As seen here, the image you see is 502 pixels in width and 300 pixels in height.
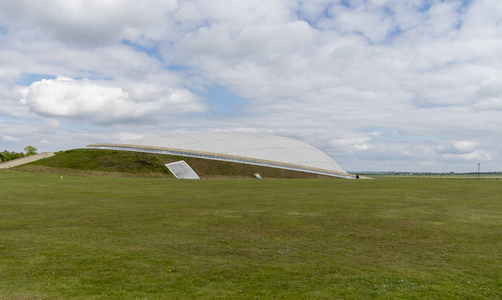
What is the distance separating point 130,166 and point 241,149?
1038 inches

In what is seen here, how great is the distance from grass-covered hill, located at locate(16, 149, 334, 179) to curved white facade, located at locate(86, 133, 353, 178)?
233 centimetres

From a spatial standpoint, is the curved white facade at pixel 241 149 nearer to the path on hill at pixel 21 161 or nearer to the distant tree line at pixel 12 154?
the path on hill at pixel 21 161

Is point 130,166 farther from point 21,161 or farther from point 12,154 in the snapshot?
point 12,154

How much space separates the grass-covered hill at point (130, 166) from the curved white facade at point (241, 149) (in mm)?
2330

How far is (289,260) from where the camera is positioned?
9492mm

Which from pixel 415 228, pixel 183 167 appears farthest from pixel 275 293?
pixel 183 167

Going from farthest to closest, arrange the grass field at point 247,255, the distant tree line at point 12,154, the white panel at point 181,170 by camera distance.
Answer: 1. the distant tree line at point 12,154
2. the white panel at point 181,170
3. the grass field at point 247,255

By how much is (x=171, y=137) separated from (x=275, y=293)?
288 feet

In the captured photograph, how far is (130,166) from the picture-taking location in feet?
234

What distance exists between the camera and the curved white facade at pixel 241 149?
81.3 m

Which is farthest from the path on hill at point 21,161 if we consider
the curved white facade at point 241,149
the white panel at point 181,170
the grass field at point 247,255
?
the grass field at point 247,255

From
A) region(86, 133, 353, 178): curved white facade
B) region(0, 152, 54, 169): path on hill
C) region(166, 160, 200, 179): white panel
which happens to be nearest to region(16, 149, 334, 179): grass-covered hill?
region(166, 160, 200, 179): white panel

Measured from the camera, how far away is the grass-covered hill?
68438mm

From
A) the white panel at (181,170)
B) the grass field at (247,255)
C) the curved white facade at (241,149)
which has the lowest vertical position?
the grass field at (247,255)
